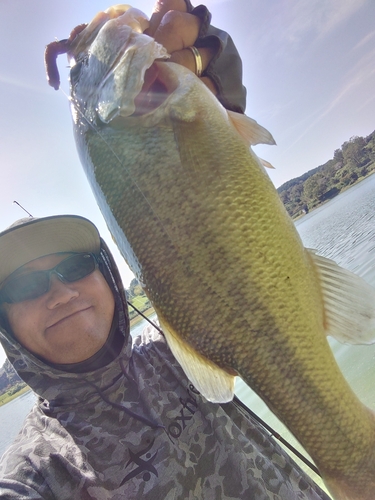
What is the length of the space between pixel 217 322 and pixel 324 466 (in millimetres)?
823

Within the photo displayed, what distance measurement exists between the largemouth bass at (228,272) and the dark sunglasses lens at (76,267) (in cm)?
116

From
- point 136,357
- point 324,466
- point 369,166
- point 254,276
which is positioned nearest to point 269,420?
point 136,357

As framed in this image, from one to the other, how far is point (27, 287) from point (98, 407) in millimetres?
1075

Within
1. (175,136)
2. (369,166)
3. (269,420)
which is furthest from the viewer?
(369,166)

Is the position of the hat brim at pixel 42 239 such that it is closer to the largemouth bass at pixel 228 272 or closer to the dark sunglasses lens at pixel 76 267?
the dark sunglasses lens at pixel 76 267

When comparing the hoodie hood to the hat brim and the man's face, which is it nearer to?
the man's face

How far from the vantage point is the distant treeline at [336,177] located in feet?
190

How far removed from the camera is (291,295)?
151 cm

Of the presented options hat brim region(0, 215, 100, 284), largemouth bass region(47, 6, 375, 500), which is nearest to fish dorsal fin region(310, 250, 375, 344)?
largemouth bass region(47, 6, 375, 500)

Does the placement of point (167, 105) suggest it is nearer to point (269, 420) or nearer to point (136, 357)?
point (136, 357)

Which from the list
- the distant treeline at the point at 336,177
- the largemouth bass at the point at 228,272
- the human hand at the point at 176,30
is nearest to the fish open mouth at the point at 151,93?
the largemouth bass at the point at 228,272

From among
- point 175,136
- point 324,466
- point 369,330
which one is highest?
point 175,136

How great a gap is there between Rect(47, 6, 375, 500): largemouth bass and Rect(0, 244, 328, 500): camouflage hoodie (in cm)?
79

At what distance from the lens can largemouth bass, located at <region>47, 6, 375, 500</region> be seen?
1.49 m
